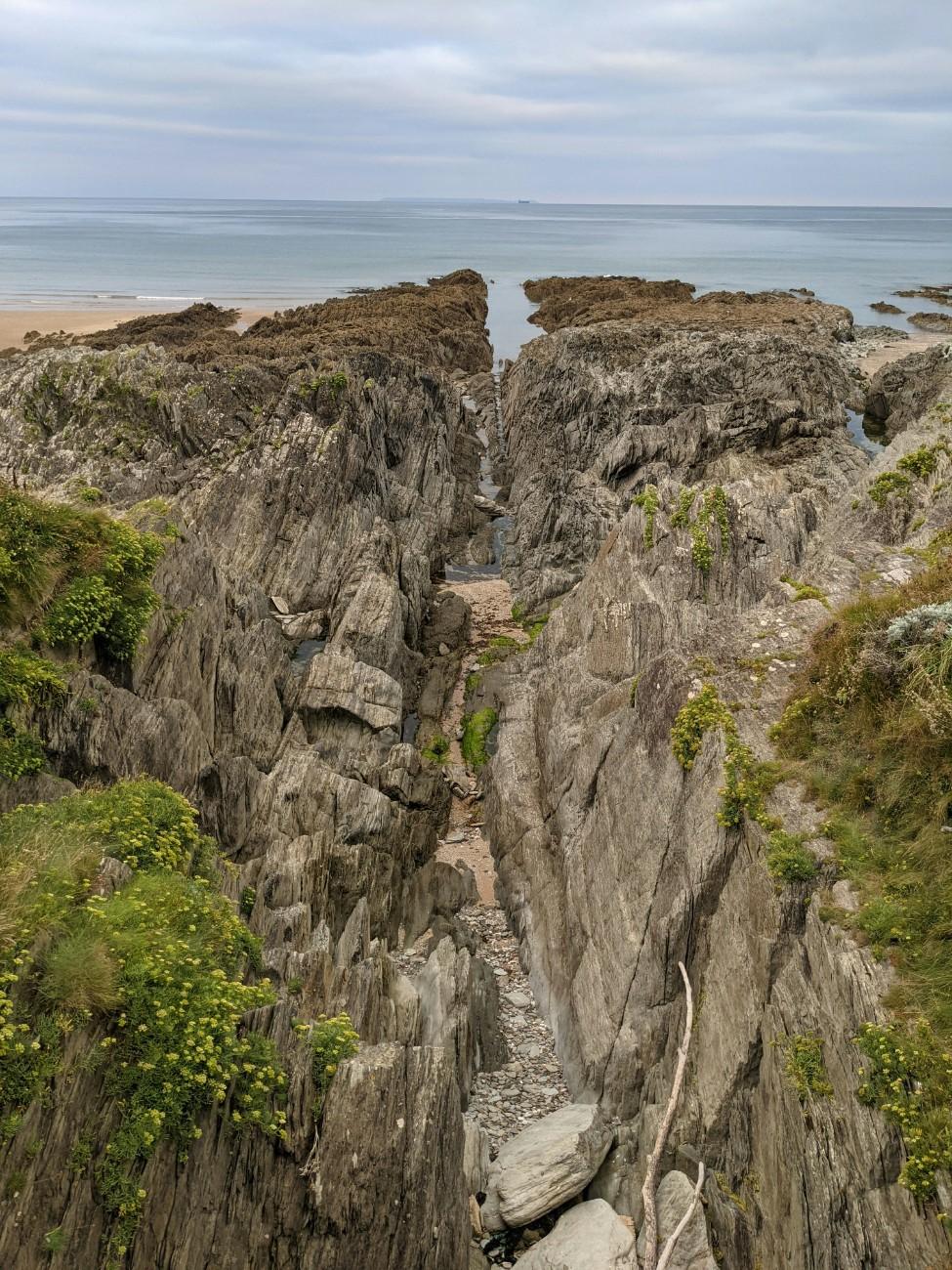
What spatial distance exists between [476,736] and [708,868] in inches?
607

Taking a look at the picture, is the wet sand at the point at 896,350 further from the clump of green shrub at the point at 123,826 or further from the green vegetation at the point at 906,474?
the clump of green shrub at the point at 123,826

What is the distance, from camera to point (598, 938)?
56.0ft

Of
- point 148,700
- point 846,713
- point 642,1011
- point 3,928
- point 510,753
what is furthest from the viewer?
point 510,753

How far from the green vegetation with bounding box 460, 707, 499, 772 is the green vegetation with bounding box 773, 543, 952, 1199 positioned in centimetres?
1462

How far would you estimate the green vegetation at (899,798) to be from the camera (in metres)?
9.51

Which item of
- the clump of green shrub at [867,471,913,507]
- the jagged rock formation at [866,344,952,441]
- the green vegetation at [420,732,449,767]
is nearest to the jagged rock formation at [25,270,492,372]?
the green vegetation at [420,732,449,767]

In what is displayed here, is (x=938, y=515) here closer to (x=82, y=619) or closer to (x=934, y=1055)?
(x=934, y=1055)

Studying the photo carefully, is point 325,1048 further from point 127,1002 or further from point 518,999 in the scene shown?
point 518,999

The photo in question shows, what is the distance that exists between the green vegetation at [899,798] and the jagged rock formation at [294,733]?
586 cm

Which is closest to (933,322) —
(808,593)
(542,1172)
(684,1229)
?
(808,593)

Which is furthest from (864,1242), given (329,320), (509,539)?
(329,320)

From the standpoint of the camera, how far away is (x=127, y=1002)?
9.59m

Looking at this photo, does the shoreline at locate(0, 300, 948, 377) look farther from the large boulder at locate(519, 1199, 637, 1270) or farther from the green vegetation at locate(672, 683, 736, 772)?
the large boulder at locate(519, 1199, 637, 1270)

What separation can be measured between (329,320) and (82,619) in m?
58.0
